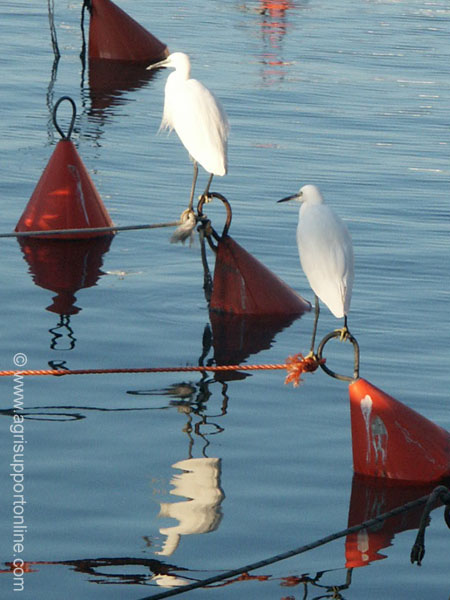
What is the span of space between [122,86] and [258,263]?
9482 millimetres

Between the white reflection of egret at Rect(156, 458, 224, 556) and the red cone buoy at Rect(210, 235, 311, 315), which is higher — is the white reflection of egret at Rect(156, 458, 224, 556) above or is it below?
below

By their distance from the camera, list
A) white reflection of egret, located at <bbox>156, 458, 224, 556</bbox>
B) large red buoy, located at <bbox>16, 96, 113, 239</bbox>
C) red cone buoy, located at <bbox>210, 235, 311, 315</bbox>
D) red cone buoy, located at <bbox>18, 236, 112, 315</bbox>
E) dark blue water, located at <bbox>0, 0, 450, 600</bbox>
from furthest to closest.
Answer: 1. large red buoy, located at <bbox>16, 96, 113, 239</bbox>
2. red cone buoy, located at <bbox>18, 236, 112, 315</bbox>
3. red cone buoy, located at <bbox>210, 235, 311, 315</bbox>
4. white reflection of egret, located at <bbox>156, 458, 224, 556</bbox>
5. dark blue water, located at <bbox>0, 0, 450, 600</bbox>

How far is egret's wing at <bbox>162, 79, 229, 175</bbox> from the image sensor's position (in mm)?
8789

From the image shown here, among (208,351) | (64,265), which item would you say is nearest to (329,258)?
(208,351)

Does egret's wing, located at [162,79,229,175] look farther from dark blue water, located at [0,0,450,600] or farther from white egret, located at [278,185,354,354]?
white egret, located at [278,185,354,354]

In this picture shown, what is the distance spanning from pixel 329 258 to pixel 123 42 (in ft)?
44.1

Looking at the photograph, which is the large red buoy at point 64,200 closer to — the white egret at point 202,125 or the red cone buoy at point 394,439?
the white egret at point 202,125

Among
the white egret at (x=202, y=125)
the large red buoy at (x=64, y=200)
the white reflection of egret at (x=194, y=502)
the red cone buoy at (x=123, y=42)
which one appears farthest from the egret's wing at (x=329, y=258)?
the red cone buoy at (x=123, y=42)

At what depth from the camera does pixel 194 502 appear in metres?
5.68

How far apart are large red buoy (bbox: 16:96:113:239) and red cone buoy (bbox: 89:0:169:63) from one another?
9.38 m

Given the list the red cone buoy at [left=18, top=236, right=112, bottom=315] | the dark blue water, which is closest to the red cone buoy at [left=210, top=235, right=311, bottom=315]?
the dark blue water

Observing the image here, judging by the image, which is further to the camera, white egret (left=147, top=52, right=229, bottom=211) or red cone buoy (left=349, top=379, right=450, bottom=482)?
white egret (left=147, top=52, right=229, bottom=211)

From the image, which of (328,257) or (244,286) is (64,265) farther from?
(328,257)

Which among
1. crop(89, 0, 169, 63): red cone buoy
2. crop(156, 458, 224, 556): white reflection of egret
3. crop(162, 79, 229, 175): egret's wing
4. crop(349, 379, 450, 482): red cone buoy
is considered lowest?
crop(156, 458, 224, 556): white reflection of egret
